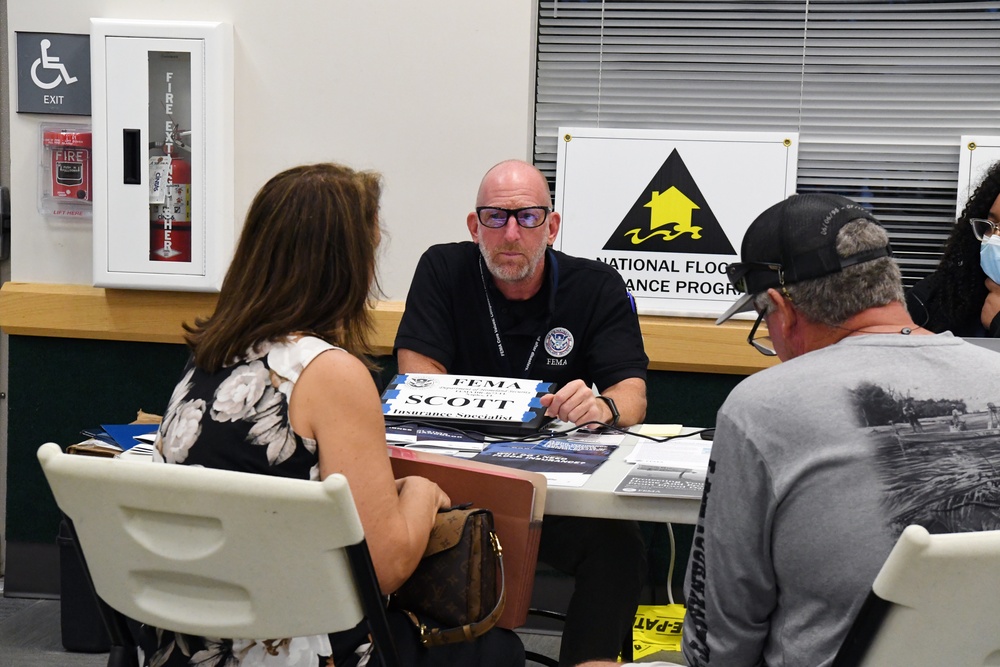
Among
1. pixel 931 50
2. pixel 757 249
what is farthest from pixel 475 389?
pixel 931 50

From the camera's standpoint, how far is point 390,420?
219 centimetres

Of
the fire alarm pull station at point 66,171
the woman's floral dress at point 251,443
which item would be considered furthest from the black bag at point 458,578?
the fire alarm pull station at point 66,171

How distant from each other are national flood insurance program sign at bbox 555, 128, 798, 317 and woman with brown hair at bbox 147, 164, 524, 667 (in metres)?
1.91

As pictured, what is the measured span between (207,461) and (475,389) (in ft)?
2.83

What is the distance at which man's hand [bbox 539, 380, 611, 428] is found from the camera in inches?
86.1

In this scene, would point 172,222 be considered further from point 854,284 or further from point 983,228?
point 854,284

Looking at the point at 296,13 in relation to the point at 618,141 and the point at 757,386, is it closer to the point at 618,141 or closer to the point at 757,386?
the point at 618,141

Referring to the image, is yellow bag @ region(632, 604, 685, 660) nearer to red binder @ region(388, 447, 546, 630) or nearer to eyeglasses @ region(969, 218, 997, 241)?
red binder @ region(388, 447, 546, 630)

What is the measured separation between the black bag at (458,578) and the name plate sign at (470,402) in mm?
568

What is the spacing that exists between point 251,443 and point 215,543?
212mm

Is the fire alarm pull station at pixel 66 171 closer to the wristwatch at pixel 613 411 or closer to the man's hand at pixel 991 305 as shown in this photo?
the wristwatch at pixel 613 411

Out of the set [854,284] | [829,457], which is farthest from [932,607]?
[854,284]

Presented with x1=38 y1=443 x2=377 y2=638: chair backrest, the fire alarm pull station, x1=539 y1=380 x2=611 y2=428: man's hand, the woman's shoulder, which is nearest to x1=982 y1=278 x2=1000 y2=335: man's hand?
x1=539 y1=380 x2=611 y2=428: man's hand

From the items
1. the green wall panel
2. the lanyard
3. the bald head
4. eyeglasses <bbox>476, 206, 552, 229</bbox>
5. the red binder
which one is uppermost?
the bald head
